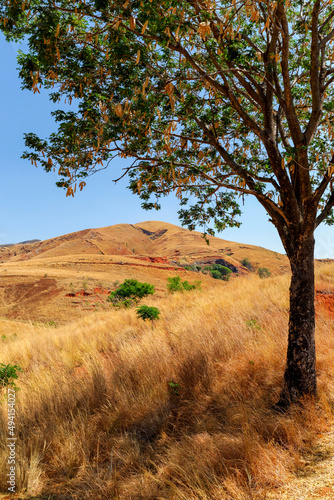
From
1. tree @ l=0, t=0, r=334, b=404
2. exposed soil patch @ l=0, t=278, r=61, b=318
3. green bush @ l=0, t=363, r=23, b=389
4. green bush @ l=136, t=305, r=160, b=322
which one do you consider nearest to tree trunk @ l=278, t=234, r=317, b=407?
tree @ l=0, t=0, r=334, b=404

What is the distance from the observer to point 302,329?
4555 millimetres

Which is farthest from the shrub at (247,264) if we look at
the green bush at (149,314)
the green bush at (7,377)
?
the green bush at (7,377)

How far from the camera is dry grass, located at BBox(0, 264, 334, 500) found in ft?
→ 10.4

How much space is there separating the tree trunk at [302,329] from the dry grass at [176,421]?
0.32 meters

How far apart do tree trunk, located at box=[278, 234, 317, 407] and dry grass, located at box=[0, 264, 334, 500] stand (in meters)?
0.32

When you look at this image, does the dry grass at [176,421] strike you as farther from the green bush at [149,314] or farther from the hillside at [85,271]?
the hillside at [85,271]

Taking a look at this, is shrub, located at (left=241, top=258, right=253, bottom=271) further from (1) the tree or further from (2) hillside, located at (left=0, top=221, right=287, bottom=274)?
(1) the tree

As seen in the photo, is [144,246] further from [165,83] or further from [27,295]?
[165,83]

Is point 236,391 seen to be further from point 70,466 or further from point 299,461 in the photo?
point 70,466

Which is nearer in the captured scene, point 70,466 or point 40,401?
point 70,466

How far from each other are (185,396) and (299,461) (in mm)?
2328

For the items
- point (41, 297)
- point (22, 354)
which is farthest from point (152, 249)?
point (22, 354)

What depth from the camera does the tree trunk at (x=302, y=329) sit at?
4.45m

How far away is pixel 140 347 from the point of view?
7.34 m
